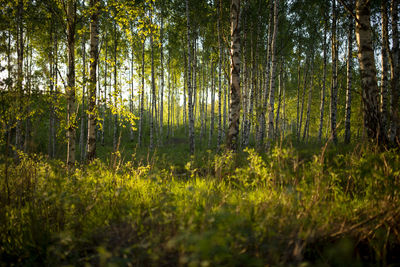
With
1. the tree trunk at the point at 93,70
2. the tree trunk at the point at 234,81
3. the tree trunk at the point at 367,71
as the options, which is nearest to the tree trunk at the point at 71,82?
the tree trunk at the point at 93,70

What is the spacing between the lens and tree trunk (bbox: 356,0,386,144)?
3.70 m

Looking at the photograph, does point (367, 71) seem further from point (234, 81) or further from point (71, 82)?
point (71, 82)

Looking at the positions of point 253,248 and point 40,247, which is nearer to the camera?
point 253,248

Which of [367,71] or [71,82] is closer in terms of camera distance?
[367,71]

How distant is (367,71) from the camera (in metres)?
3.92

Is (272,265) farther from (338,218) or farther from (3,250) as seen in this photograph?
(3,250)

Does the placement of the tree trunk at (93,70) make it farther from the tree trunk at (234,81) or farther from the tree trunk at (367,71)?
the tree trunk at (367,71)

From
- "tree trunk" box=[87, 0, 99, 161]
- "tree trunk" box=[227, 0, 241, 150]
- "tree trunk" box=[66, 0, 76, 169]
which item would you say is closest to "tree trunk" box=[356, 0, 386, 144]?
"tree trunk" box=[227, 0, 241, 150]

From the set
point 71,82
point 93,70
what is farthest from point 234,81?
point 71,82

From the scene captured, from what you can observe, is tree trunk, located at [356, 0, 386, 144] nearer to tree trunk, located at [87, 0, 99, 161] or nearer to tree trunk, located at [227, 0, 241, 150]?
tree trunk, located at [227, 0, 241, 150]

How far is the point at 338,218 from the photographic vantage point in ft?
6.57

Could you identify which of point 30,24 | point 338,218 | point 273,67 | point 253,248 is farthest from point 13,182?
point 30,24

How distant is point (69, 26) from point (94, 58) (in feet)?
2.57

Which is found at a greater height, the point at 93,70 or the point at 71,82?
the point at 93,70
